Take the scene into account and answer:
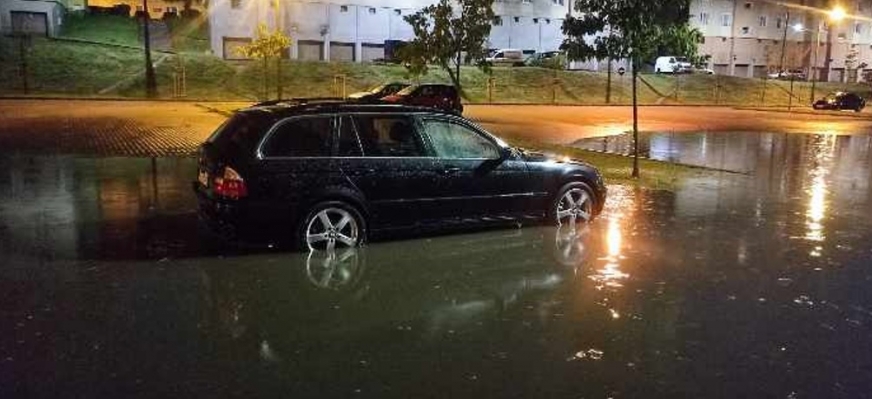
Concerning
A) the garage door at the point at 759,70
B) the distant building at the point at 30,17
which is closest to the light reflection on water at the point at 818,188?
the distant building at the point at 30,17

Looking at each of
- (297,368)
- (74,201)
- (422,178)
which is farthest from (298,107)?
(74,201)

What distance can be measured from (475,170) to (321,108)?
5.66 ft

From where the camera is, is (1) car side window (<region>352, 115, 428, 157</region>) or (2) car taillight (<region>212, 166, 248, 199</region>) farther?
(1) car side window (<region>352, 115, 428, 157</region>)

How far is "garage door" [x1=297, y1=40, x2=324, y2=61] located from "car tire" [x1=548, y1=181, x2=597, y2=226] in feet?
186

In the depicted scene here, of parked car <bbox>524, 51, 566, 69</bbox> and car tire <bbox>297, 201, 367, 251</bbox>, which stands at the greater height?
parked car <bbox>524, 51, 566, 69</bbox>

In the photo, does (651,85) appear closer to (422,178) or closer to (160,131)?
(160,131)

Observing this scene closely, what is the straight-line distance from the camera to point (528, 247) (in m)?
8.08

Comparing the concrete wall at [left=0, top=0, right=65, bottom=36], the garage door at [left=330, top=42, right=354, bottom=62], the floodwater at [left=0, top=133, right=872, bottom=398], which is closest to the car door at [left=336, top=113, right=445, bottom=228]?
the floodwater at [left=0, top=133, right=872, bottom=398]

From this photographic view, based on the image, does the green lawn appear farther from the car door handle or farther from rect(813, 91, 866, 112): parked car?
the car door handle

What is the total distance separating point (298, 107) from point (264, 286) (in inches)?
79.3

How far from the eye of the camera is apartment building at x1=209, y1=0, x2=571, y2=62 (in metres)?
60.1

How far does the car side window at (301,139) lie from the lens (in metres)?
7.29

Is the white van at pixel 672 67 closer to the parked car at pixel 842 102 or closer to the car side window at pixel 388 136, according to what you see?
the parked car at pixel 842 102

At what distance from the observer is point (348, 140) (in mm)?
7609
